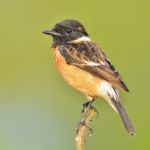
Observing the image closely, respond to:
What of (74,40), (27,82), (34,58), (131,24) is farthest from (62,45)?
(131,24)

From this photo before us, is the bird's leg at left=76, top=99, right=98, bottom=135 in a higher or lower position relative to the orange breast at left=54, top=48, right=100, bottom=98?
lower

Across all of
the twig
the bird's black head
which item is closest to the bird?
the bird's black head

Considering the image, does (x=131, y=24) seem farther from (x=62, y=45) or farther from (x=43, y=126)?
(x=62, y=45)

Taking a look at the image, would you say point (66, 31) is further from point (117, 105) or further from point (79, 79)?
point (117, 105)

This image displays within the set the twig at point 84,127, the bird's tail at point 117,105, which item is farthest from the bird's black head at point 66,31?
the twig at point 84,127

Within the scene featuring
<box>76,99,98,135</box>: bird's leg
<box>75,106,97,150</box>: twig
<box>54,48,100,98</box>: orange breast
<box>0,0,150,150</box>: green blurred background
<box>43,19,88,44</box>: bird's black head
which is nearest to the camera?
<box>75,106,97,150</box>: twig

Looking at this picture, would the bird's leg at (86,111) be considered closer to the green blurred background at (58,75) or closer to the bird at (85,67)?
the bird at (85,67)

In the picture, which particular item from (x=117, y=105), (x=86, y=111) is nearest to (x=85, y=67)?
(x=117, y=105)

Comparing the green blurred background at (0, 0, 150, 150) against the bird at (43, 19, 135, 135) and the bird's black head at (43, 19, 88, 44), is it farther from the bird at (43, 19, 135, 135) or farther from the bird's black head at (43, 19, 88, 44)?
the bird's black head at (43, 19, 88, 44)
